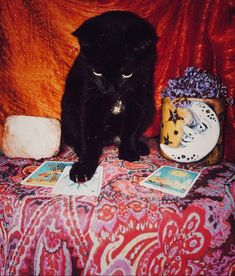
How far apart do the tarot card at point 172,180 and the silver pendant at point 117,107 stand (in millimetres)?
324

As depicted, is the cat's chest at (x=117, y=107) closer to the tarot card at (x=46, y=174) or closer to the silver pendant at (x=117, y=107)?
the silver pendant at (x=117, y=107)

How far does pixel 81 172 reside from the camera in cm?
108

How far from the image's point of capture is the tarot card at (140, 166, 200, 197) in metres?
1.02

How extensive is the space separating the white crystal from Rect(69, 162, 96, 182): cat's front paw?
252 mm

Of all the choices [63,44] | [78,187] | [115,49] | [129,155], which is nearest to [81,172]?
[78,187]

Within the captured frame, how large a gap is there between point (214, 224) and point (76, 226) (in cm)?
46

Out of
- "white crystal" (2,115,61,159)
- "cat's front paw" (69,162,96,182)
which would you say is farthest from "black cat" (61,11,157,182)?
"white crystal" (2,115,61,159)

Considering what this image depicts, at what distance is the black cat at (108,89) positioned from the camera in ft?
3.26

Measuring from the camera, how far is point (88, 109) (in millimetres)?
1181

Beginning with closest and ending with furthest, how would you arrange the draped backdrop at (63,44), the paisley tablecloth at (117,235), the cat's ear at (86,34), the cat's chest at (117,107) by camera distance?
the paisley tablecloth at (117,235) < the cat's ear at (86,34) < the cat's chest at (117,107) < the draped backdrop at (63,44)

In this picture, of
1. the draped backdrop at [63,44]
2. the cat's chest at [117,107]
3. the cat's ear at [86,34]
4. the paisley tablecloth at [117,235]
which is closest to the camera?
the paisley tablecloth at [117,235]

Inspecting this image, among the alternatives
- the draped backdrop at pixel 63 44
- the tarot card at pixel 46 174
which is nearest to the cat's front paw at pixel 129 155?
the tarot card at pixel 46 174

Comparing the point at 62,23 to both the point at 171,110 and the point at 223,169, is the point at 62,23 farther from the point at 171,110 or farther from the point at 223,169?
the point at 223,169

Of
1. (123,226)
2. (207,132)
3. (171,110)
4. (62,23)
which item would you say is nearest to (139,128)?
(171,110)
